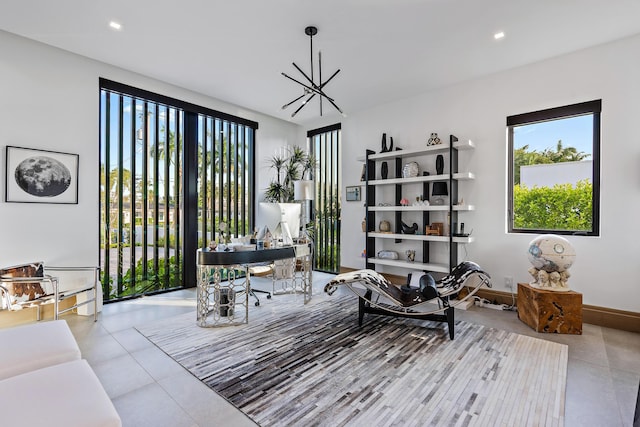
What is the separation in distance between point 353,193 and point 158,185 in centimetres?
316

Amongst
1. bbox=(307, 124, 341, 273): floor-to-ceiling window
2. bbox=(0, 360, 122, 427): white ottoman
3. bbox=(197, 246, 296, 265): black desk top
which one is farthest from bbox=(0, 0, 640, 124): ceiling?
bbox=(0, 360, 122, 427): white ottoman

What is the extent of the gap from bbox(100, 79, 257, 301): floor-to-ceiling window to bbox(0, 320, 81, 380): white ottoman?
7.62 ft

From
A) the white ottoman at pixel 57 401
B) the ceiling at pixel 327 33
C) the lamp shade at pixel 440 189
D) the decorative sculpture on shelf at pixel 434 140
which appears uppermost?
the ceiling at pixel 327 33

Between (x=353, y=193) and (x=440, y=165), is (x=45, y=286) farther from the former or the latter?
(x=440, y=165)

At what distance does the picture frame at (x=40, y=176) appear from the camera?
10.6ft

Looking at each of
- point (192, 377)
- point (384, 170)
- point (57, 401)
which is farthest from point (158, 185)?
point (57, 401)

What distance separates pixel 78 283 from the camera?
3.48 m

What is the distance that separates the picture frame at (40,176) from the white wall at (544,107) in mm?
4282

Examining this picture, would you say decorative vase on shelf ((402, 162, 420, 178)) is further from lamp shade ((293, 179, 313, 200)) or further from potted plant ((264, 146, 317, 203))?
potted plant ((264, 146, 317, 203))

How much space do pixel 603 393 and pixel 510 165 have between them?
9.07 feet

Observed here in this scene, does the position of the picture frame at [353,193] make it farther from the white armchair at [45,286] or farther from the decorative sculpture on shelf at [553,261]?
the white armchair at [45,286]

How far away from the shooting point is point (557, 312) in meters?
3.11

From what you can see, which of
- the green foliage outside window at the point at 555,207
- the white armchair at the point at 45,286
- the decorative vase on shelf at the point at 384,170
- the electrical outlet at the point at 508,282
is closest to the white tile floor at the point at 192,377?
the white armchair at the point at 45,286

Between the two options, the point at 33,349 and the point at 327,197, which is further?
the point at 327,197
